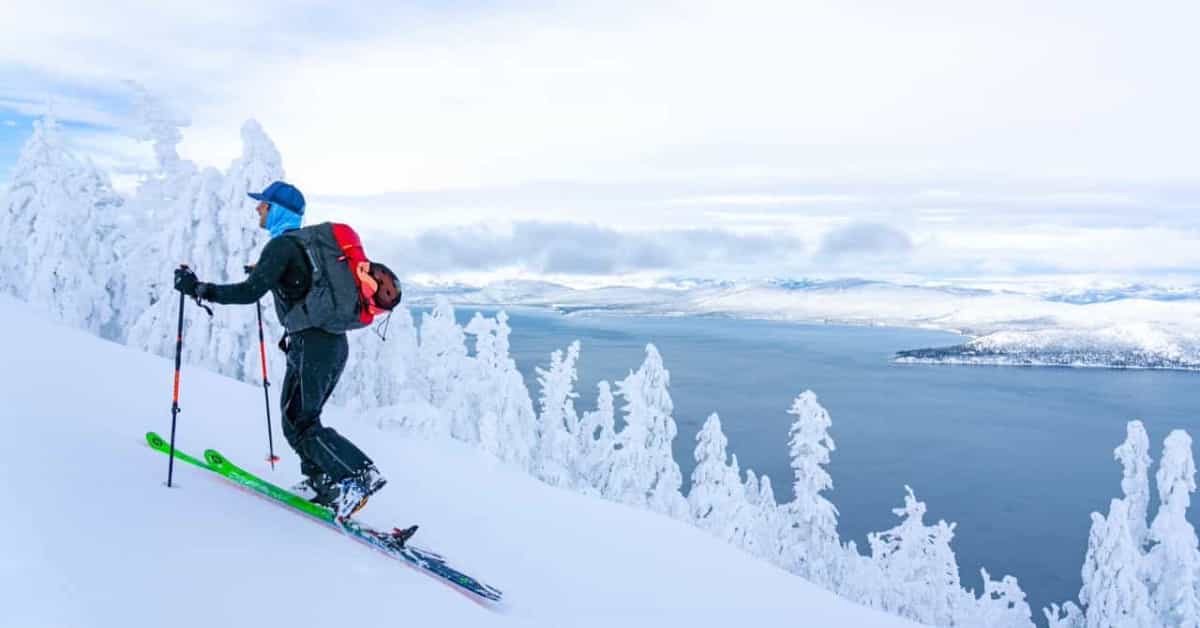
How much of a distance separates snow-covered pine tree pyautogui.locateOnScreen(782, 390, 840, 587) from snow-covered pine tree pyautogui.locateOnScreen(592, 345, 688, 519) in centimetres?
534

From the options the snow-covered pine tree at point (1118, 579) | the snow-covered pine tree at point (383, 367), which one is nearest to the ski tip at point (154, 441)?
the snow-covered pine tree at point (383, 367)

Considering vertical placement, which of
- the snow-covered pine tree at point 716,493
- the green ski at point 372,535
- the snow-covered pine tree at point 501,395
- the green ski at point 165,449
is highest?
the green ski at point 165,449

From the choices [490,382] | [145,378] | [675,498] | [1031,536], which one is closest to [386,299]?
[145,378]

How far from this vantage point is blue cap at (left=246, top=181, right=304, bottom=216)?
4.57 meters

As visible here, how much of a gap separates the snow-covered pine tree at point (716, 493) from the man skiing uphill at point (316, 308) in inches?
1084

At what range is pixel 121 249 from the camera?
102ft

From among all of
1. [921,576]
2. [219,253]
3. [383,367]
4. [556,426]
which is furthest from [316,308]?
[921,576]

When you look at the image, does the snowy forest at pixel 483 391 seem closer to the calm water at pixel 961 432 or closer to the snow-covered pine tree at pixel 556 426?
the snow-covered pine tree at pixel 556 426

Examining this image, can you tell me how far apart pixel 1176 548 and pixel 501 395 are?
27.7 metres

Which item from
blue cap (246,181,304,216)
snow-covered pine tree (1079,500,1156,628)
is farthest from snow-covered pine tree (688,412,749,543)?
blue cap (246,181,304,216)

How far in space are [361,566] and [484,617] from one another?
2.48ft

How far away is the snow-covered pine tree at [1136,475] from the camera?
29.0 meters

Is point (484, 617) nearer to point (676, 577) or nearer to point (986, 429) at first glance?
point (676, 577)

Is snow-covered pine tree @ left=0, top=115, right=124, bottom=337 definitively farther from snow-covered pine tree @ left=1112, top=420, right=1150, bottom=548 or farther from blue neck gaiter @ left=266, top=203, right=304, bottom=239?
snow-covered pine tree @ left=1112, top=420, right=1150, bottom=548
